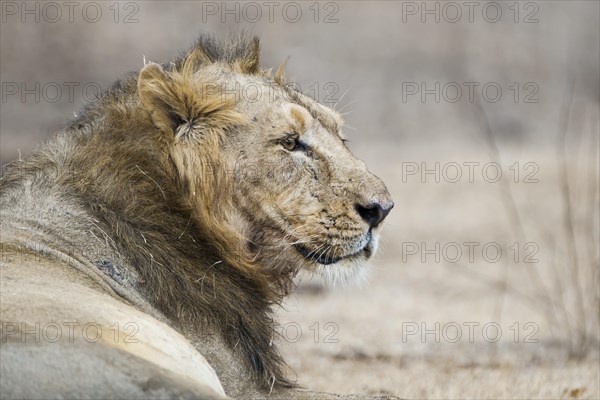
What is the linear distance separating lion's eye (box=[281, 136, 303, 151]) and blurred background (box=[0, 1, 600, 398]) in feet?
3.05

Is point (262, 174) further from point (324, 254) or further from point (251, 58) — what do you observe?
point (251, 58)

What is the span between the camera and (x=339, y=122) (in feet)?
18.9

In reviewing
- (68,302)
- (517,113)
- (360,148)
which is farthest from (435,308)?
(517,113)

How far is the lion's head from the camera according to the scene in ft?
→ 16.7

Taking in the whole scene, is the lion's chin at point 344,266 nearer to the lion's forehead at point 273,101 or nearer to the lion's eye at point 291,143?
the lion's eye at point 291,143

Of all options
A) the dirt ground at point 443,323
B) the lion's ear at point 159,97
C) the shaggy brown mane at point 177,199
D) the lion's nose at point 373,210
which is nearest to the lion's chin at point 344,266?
the lion's nose at point 373,210

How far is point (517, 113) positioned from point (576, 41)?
12.8 ft

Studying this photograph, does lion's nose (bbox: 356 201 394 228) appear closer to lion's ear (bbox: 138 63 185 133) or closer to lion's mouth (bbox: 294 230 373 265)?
lion's mouth (bbox: 294 230 373 265)

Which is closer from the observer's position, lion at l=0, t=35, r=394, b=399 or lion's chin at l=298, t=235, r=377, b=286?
lion at l=0, t=35, r=394, b=399

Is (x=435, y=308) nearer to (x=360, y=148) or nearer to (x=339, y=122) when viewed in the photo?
(x=339, y=122)

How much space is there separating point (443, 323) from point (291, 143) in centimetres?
522

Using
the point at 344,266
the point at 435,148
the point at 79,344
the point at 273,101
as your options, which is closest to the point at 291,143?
the point at 273,101

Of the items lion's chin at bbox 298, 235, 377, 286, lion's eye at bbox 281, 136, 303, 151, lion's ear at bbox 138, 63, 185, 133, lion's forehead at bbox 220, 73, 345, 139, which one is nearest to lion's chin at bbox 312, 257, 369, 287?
lion's chin at bbox 298, 235, 377, 286

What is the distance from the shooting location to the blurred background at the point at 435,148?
27.5 feet
